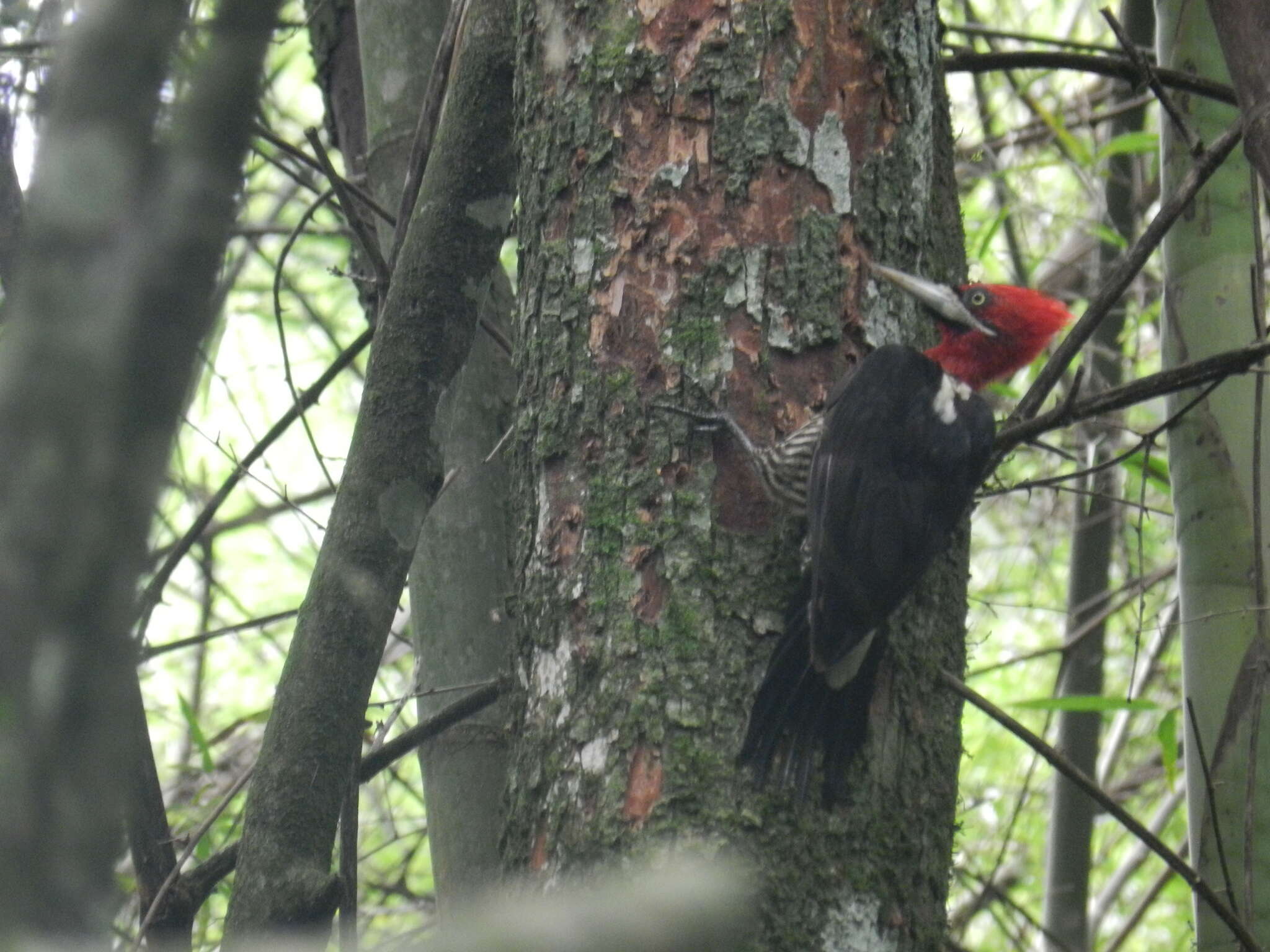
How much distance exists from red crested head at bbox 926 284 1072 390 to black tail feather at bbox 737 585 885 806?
111cm

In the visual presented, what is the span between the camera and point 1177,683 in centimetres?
525

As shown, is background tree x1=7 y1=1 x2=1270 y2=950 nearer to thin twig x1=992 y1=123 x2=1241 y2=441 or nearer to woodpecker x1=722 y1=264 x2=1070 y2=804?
woodpecker x1=722 y1=264 x2=1070 y2=804

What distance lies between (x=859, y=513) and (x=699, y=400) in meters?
0.55

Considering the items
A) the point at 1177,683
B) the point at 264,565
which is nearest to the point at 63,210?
the point at 1177,683

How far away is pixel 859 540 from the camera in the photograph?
2.43 metres

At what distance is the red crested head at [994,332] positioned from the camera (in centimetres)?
296

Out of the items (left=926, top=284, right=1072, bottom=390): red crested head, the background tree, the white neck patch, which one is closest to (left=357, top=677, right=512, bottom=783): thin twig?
the background tree

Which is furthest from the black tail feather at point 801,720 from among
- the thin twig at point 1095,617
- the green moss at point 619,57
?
the thin twig at point 1095,617

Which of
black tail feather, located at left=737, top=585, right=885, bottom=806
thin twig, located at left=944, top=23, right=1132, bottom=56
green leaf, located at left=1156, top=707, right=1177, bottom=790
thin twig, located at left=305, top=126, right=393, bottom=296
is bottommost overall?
black tail feather, located at left=737, top=585, right=885, bottom=806

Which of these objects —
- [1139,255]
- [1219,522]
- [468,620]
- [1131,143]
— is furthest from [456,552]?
[1131,143]

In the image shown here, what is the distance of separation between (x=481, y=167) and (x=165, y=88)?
1.71 m

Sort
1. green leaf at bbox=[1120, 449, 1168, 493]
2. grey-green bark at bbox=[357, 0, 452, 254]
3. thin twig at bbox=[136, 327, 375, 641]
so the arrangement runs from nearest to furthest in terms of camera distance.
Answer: thin twig at bbox=[136, 327, 375, 641]
grey-green bark at bbox=[357, 0, 452, 254]
green leaf at bbox=[1120, 449, 1168, 493]

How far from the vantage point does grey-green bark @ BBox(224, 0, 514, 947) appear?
1766 mm

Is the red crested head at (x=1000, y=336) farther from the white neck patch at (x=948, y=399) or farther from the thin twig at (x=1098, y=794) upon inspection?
the thin twig at (x=1098, y=794)
